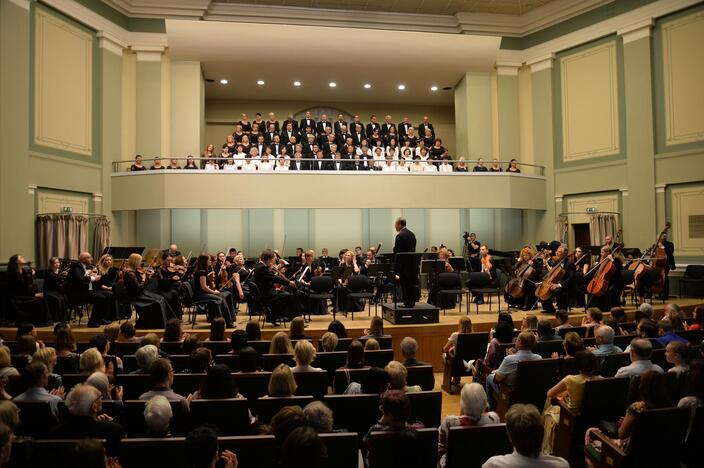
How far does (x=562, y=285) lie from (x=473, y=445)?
24.7 ft

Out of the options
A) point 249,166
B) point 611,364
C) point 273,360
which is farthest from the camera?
point 249,166

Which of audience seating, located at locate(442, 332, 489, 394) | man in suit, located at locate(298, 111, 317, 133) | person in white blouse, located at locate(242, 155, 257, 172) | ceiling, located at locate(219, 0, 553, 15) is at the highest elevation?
ceiling, located at locate(219, 0, 553, 15)

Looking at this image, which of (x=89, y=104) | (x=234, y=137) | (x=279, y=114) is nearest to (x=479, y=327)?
(x=234, y=137)

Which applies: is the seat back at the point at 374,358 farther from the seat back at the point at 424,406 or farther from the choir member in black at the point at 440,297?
the choir member in black at the point at 440,297

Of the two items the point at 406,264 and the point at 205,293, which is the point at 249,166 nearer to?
the point at 205,293

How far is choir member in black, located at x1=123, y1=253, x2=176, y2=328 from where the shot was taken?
830cm

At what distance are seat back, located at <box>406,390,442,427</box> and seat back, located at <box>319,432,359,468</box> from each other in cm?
96

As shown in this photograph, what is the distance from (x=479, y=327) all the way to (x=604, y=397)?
484cm

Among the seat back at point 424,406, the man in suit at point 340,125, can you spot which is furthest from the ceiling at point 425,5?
the seat back at point 424,406

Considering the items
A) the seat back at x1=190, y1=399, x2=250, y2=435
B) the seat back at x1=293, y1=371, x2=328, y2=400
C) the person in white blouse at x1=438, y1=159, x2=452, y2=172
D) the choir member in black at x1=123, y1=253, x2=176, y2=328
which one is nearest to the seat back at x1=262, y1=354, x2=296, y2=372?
the seat back at x1=293, y1=371, x2=328, y2=400

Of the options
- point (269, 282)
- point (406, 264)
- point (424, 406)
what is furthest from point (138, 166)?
point (424, 406)

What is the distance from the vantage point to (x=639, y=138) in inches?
576

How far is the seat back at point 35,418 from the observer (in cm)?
365

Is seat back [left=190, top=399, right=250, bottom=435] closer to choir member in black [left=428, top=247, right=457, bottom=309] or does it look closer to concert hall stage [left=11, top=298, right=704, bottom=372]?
concert hall stage [left=11, top=298, right=704, bottom=372]
